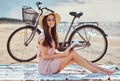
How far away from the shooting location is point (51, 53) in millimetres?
5922

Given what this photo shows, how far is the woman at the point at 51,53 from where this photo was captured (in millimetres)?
5891

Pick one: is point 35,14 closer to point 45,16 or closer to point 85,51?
point 85,51

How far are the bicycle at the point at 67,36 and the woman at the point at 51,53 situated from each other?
1.47 m

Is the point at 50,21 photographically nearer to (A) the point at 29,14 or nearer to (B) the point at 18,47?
(A) the point at 29,14

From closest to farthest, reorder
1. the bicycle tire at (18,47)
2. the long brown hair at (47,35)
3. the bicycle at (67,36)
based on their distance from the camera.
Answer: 1. the long brown hair at (47,35)
2. the bicycle at (67,36)
3. the bicycle tire at (18,47)

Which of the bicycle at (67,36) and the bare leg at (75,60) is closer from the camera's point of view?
the bare leg at (75,60)

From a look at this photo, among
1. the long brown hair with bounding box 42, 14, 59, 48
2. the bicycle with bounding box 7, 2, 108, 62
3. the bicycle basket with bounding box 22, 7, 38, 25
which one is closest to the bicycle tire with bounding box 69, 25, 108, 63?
the bicycle with bounding box 7, 2, 108, 62

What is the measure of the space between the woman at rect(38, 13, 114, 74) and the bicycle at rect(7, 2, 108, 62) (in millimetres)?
1471

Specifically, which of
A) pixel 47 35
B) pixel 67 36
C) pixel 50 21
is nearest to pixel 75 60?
pixel 47 35

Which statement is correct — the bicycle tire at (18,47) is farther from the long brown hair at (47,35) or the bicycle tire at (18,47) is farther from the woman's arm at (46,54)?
the woman's arm at (46,54)

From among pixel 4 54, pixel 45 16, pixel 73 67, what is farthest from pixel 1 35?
pixel 45 16

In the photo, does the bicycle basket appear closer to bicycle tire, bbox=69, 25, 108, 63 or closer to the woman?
bicycle tire, bbox=69, 25, 108, 63

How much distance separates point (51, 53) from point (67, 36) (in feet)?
5.88

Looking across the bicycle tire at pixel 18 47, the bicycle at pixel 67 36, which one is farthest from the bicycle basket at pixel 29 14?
the bicycle tire at pixel 18 47
